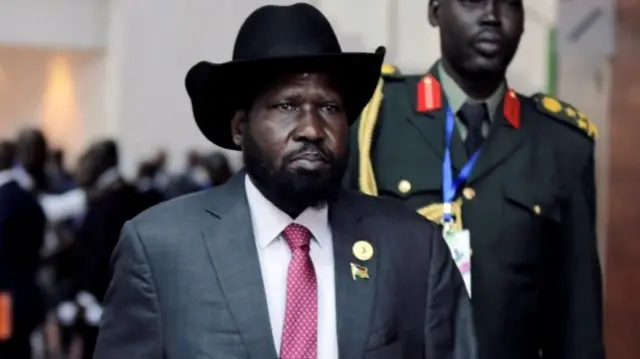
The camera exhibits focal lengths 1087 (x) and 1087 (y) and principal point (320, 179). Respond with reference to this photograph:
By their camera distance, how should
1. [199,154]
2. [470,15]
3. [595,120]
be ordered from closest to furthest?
[470,15]
[595,120]
[199,154]

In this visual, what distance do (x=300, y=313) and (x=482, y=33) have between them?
83 cm

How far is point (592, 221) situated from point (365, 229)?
0.77 meters

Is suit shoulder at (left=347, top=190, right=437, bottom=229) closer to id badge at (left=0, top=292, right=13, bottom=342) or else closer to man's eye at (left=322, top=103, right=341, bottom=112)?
man's eye at (left=322, top=103, right=341, bottom=112)

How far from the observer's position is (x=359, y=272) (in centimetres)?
164

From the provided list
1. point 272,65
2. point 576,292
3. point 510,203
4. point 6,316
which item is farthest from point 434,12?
point 6,316

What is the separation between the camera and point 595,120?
3801 millimetres

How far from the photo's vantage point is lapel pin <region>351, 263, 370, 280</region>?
5.38ft

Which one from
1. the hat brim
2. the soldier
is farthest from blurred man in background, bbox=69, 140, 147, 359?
the hat brim

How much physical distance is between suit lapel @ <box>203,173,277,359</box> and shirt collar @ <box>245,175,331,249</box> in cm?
1

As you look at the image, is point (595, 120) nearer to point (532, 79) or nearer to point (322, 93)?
point (532, 79)

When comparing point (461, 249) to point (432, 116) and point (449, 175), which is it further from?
point (432, 116)

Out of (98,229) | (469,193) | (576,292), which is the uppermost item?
(469,193)

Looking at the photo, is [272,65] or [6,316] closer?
[272,65]

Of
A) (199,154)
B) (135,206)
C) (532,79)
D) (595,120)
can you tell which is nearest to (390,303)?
(595,120)
